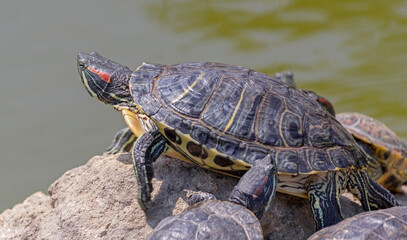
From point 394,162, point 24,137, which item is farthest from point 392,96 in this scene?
point 24,137

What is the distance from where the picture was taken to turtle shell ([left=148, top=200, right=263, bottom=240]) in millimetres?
3125

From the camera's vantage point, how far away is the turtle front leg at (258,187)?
3.41m

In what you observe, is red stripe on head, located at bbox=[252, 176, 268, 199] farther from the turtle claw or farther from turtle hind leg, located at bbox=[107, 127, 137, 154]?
turtle hind leg, located at bbox=[107, 127, 137, 154]

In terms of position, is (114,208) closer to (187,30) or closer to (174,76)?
(174,76)

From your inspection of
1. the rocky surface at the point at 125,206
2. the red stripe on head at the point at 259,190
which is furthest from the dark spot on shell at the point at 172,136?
the red stripe on head at the point at 259,190

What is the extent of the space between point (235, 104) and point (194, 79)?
335mm

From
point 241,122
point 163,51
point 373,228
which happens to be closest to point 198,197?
point 241,122

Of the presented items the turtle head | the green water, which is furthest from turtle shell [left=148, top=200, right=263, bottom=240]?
the green water

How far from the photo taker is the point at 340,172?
3.76 m

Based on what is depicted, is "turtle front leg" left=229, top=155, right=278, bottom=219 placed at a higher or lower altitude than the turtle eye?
lower

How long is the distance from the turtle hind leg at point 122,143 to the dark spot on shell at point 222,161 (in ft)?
3.32

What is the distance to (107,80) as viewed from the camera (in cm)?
423

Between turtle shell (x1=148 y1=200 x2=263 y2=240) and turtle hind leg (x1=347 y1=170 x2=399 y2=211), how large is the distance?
86cm

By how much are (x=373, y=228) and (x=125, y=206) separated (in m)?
1.55
